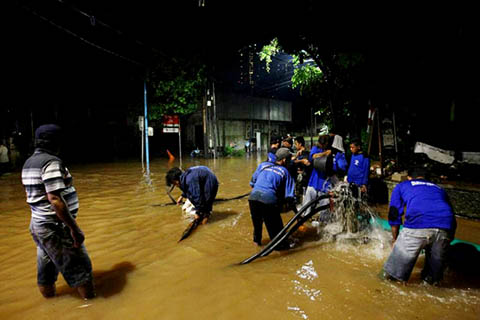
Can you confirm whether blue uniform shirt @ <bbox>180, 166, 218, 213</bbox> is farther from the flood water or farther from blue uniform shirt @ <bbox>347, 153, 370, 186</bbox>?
blue uniform shirt @ <bbox>347, 153, 370, 186</bbox>

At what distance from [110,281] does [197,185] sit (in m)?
2.33

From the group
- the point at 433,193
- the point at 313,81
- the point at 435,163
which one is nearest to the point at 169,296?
the point at 433,193

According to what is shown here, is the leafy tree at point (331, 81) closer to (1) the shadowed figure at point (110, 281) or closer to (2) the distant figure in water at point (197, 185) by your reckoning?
(2) the distant figure in water at point (197, 185)

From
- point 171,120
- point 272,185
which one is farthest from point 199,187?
point 171,120

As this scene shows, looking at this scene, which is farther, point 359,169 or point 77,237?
point 359,169

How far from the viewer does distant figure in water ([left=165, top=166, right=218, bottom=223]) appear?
5461mm

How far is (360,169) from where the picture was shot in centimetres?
618

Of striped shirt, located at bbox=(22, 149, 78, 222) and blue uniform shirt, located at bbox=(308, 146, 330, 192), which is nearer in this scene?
striped shirt, located at bbox=(22, 149, 78, 222)

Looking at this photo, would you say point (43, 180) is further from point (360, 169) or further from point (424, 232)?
point (360, 169)

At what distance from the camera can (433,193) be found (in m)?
3.26

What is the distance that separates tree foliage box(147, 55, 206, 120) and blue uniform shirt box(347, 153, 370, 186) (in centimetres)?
1816

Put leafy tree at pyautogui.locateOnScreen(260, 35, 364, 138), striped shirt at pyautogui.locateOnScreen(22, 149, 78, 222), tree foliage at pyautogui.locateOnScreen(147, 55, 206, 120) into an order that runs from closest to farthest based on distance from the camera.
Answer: striped shirt at pyautogui.locateOnScreen(22, 149, 78, 222) → leafy tree at pyautogui.locateOnScreen(260, 35, 364, 138) → tree foliage at pyautogui.locateOnScreen(147, 55, 206, 120)

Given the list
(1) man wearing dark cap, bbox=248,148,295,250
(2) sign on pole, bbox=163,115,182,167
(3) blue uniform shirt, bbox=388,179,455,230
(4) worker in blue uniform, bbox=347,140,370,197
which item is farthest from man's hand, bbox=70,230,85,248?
(2) sign on pole, bbox=163,115,182,167

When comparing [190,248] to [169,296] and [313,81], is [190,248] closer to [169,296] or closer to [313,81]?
[169,296]
